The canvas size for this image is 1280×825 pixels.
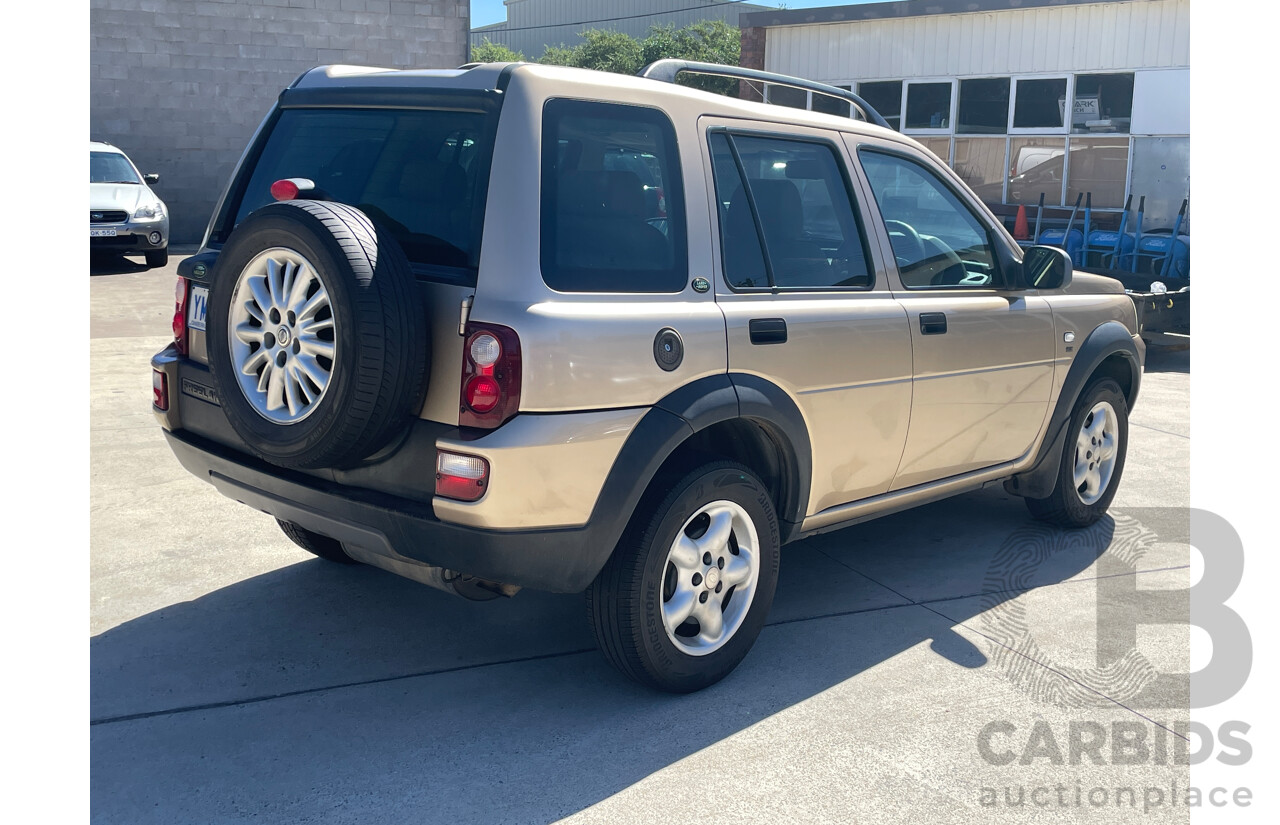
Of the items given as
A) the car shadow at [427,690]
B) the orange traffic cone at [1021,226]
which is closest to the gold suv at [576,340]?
the car shadow at [427,690]

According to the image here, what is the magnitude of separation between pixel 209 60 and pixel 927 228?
17.8m

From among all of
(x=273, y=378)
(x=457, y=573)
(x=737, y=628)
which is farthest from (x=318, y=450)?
(x=737, y=628)

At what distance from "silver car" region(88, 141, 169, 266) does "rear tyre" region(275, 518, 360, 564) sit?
11.7 metres

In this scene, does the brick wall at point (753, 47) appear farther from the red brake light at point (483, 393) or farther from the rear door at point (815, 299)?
the red brake light at point (483, 393)

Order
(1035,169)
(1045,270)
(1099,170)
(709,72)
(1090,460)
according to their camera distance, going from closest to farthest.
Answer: (709,72)
(1045,270)
(1090,460)
(1099,170)
(1035,169)

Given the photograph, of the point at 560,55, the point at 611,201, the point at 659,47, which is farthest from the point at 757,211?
the point at 560,55

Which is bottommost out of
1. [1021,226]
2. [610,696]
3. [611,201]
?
[610,696]

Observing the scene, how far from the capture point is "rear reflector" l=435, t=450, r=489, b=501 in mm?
3014

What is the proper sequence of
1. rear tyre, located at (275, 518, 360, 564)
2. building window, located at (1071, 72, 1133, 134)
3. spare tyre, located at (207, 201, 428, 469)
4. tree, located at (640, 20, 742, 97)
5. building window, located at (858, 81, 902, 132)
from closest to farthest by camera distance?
spare tyre, located at (207, 201, 428, 469) → rear tyre, located at (275, 518, 360, 564) → building window, located at (1071, 72, 1133, 134) → building window, located at (858, 81, 902, 132) → tree, located at (640, 20, 742, 97)

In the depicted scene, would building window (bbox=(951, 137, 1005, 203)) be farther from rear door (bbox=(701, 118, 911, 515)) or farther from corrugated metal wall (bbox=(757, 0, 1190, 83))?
rear door (bbox=(701, 118, 911, 515))

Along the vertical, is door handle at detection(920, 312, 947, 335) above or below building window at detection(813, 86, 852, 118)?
below

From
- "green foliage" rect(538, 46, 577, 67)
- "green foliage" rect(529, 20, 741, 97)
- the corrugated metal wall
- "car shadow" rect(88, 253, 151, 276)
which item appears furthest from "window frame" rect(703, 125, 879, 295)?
"green foliage" rect(538, 46, 577, 67)

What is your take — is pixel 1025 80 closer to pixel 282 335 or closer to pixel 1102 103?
pixel 1102 103

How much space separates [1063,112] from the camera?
16.9 metres
